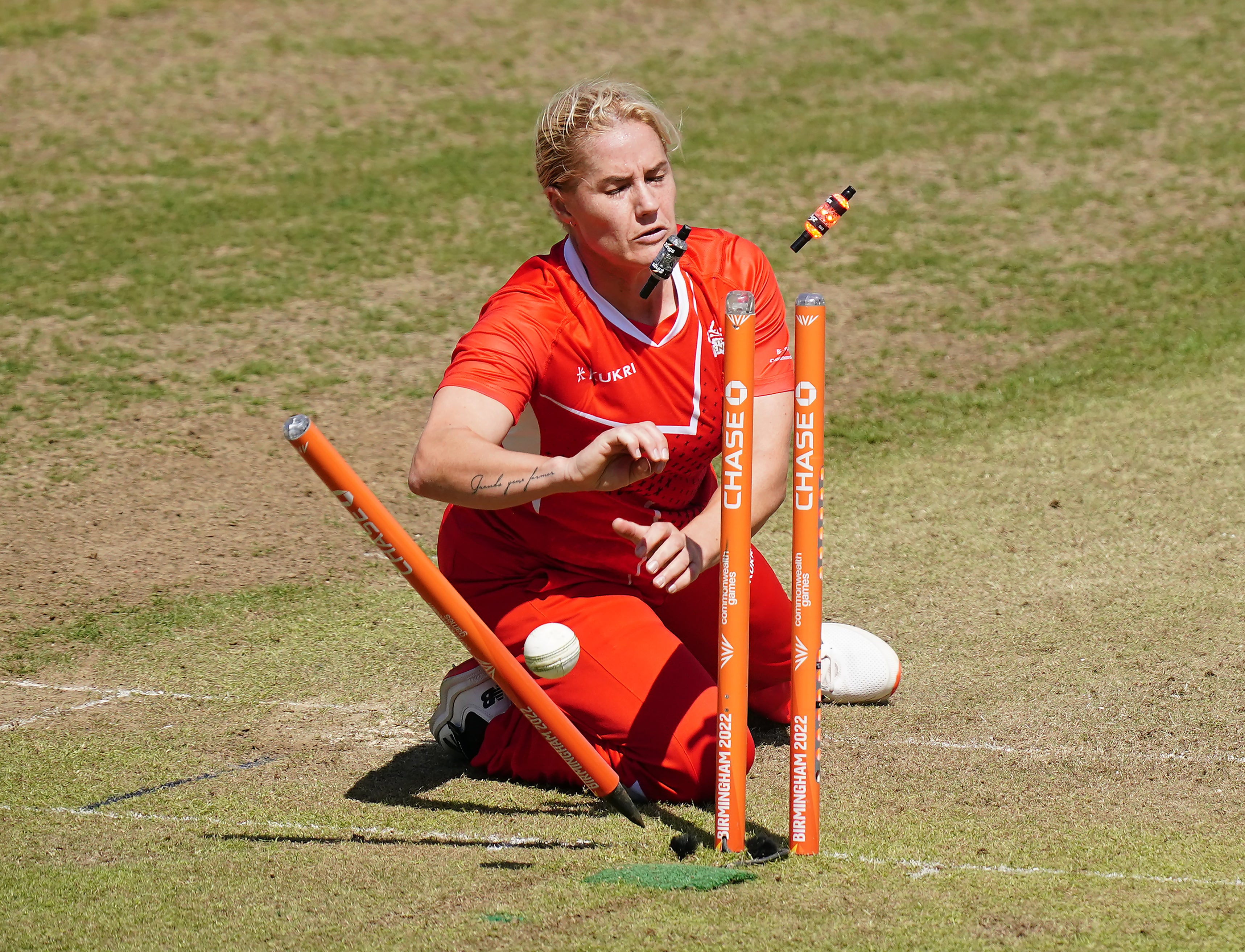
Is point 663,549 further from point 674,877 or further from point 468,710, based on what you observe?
point 468,710

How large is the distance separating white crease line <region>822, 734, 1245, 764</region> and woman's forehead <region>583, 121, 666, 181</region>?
1.86 metres

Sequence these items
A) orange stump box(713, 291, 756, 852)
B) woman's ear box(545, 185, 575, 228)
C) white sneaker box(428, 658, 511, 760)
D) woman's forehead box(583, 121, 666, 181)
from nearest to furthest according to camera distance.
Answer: orange stump box(713, 291, 756, 852) < woman's forehead box(583, 121, 666, 181) < woman's ear box(545, 185, 575, 228) < white sneaker box(428, 658, 511, 760)

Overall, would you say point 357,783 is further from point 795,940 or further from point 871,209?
point 871,209

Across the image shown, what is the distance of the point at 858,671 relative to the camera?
4918 mm

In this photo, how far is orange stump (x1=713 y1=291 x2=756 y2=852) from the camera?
11.8ft

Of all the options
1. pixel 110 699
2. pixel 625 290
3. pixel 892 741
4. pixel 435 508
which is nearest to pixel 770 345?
pixel 625 290

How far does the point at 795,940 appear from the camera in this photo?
10.8ft

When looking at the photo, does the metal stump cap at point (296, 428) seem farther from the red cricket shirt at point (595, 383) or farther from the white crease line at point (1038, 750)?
the white crease line at point (1038, 750)

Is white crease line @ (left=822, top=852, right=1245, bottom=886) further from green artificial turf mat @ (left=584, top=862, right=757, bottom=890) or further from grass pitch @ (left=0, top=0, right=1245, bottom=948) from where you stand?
green artificial turf mat @ (left=584, top=862, right=757, bottom=890)

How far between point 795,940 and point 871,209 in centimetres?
847

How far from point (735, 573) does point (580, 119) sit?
1.33 metres

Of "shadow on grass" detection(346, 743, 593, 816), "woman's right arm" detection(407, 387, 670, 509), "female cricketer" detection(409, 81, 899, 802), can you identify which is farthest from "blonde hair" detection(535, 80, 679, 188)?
"shadow on grass" detection(346, 743, 593, 816)

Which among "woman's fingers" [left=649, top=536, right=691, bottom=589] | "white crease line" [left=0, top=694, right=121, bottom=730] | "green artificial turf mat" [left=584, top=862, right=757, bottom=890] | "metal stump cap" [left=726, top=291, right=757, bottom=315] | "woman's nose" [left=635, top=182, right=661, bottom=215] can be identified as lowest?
"green artificial turf mat" [left=584, top=862, right=757, bottom=890]

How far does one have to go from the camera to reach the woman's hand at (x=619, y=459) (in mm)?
3555
